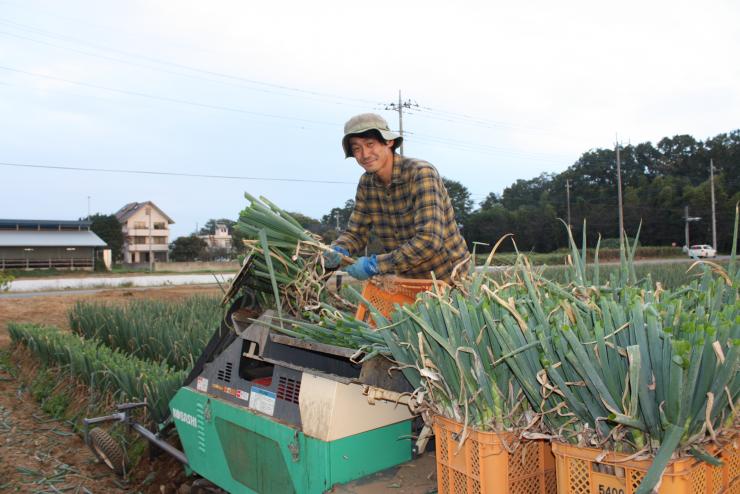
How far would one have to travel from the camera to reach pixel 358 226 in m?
3.26

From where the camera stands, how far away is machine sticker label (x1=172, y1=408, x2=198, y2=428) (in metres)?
3.00

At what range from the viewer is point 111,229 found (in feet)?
169

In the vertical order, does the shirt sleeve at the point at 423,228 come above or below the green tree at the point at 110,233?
below

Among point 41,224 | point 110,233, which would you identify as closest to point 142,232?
point 110,233

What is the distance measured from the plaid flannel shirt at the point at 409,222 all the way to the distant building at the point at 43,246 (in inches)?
1654

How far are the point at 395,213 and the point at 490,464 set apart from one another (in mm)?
1744

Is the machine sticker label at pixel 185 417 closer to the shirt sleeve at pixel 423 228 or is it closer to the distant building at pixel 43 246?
the shirt sleeve at pixel 423 228

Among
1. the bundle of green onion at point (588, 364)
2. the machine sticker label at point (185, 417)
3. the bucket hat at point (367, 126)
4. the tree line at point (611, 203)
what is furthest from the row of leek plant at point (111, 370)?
the tree line at point (611, 203)

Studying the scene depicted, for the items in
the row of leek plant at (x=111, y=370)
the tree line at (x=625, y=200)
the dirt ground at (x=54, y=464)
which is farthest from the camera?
the tree line at (x=625, y=200)

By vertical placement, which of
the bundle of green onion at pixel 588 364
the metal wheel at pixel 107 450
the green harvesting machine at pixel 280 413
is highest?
the bundle of green onion at pixel 588 364

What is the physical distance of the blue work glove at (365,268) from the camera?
8.46 feet

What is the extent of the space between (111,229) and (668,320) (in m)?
55.9

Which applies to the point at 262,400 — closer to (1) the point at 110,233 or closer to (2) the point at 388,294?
(2) the point at 388,294

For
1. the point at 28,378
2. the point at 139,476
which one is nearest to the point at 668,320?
the point at 139,476
